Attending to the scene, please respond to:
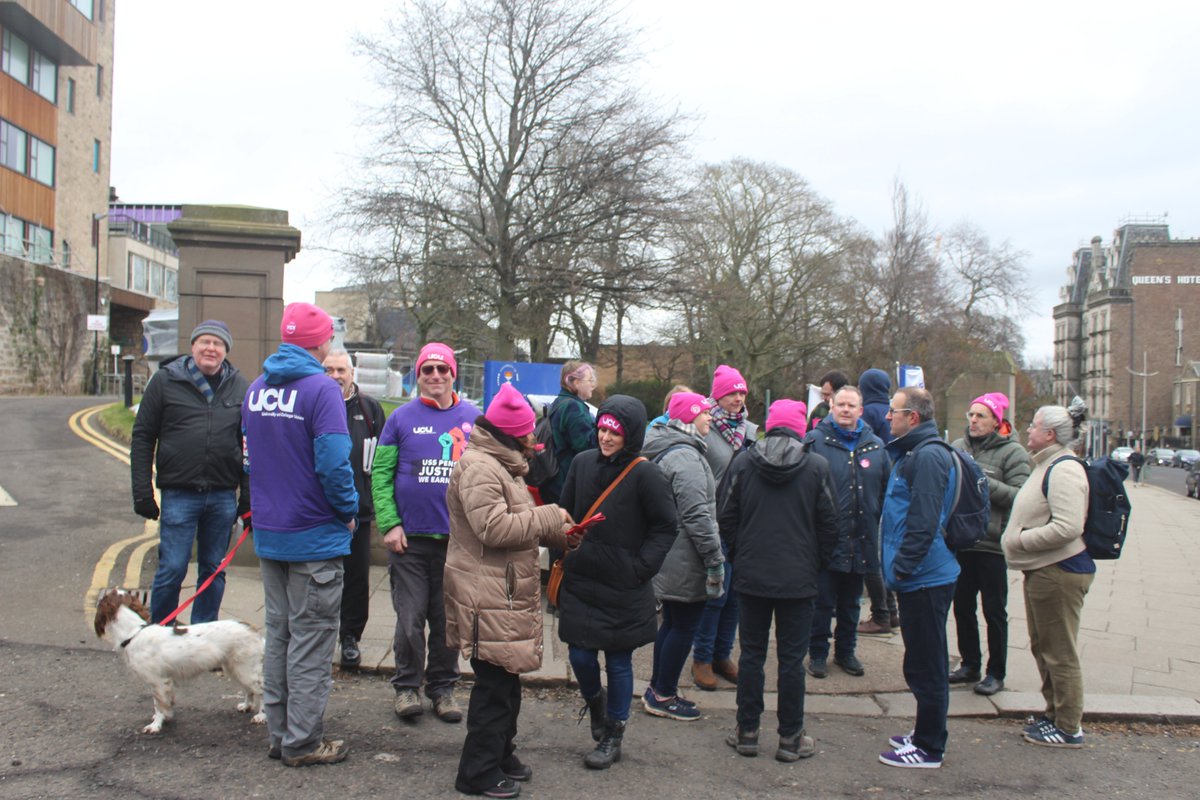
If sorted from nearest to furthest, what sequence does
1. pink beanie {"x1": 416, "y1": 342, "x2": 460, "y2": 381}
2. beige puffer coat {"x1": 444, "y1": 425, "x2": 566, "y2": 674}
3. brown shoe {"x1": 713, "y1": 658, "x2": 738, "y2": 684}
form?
beige puffer coat {"x1": 444, "y1": 425, "x2": 566, "y2": 674}
pink beanie {"x1": 416, "y1": 342, "x2": 460, "y2": 381}
brown shoe {"x1": 713, "y1": 658, "x2": 738, "y2": 684}

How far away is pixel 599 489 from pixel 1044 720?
298 cm

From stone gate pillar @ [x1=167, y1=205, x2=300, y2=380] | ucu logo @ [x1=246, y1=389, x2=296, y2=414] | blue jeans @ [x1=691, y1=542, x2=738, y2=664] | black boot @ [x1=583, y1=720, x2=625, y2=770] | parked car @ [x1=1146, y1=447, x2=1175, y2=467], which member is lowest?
parked car @ [x1=1146, y1=447, x2=1175, y2=467]

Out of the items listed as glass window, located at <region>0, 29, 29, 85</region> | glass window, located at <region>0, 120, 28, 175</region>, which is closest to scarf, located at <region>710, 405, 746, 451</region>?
glass window, located at <region>0, 120, 28, 175</region>

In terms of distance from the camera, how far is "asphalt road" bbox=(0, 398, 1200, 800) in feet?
13.7

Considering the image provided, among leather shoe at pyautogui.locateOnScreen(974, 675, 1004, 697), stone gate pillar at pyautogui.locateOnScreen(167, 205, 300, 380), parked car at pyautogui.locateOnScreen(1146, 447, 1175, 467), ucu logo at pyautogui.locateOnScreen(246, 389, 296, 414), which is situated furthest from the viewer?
parked car at pyautogui.locateOnScreen(1146, 447, 1175, 467)

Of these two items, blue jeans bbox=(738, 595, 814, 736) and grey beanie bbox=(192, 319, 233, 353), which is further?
grey beanie bbox=(192, 319, 233, 353)

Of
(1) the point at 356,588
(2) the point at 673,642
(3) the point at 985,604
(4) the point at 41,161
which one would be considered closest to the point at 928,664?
(2) the point at 673,642

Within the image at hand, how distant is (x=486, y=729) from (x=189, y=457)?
8.82 feet

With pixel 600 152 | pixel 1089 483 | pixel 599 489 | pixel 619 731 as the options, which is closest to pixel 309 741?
→ pixel 619 731

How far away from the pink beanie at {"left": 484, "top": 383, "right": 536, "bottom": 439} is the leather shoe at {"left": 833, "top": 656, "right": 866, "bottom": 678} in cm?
341

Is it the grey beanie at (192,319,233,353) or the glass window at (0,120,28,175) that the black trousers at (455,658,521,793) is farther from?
the glass window at (0,120,28,175)

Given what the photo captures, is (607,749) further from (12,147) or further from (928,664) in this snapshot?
(12,147)

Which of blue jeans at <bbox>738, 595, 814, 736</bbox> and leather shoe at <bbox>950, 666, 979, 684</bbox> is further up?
blue jeans at <bbox>738, 595, 814, 736</bbox>

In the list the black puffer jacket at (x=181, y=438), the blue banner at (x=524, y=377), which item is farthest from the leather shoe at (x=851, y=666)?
the blue banner at (x=524, y=377)
